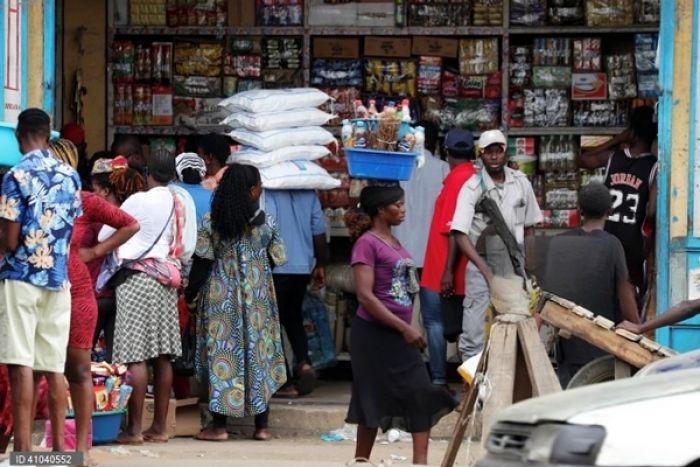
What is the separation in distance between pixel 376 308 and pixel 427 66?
175 inches

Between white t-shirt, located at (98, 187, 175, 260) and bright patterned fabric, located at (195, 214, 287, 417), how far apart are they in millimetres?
391

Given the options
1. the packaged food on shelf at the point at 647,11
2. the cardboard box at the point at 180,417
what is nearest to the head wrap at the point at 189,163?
the cardboard box at the point at 180,417

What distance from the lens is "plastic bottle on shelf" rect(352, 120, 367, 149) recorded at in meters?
10.9

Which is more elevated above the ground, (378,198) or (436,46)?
(436,46)

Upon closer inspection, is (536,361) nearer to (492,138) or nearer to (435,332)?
(492,138)

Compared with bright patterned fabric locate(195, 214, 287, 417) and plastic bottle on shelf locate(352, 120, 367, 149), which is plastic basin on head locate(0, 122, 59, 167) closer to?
bright patterned fabric locate(195, 214, 287, 417)

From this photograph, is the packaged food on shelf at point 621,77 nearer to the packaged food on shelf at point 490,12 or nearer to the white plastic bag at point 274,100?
the packaged food on shelf at point 490,12

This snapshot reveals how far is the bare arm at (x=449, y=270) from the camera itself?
11555mm

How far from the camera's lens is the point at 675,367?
7730 millimetres

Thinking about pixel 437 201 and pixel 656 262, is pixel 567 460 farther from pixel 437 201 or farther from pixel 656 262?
pixel 437 201

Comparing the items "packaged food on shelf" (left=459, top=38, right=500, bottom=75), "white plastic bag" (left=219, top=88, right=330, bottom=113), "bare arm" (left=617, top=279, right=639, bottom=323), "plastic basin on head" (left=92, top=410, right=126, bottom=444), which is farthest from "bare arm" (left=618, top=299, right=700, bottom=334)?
"packaged food on shelf" (left=459, top=38, right=500, bottom=75)

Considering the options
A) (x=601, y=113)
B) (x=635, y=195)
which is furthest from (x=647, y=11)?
(x=635, y=195)

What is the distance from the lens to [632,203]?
11.8 meters

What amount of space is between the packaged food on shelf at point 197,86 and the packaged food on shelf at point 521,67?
228 cm
